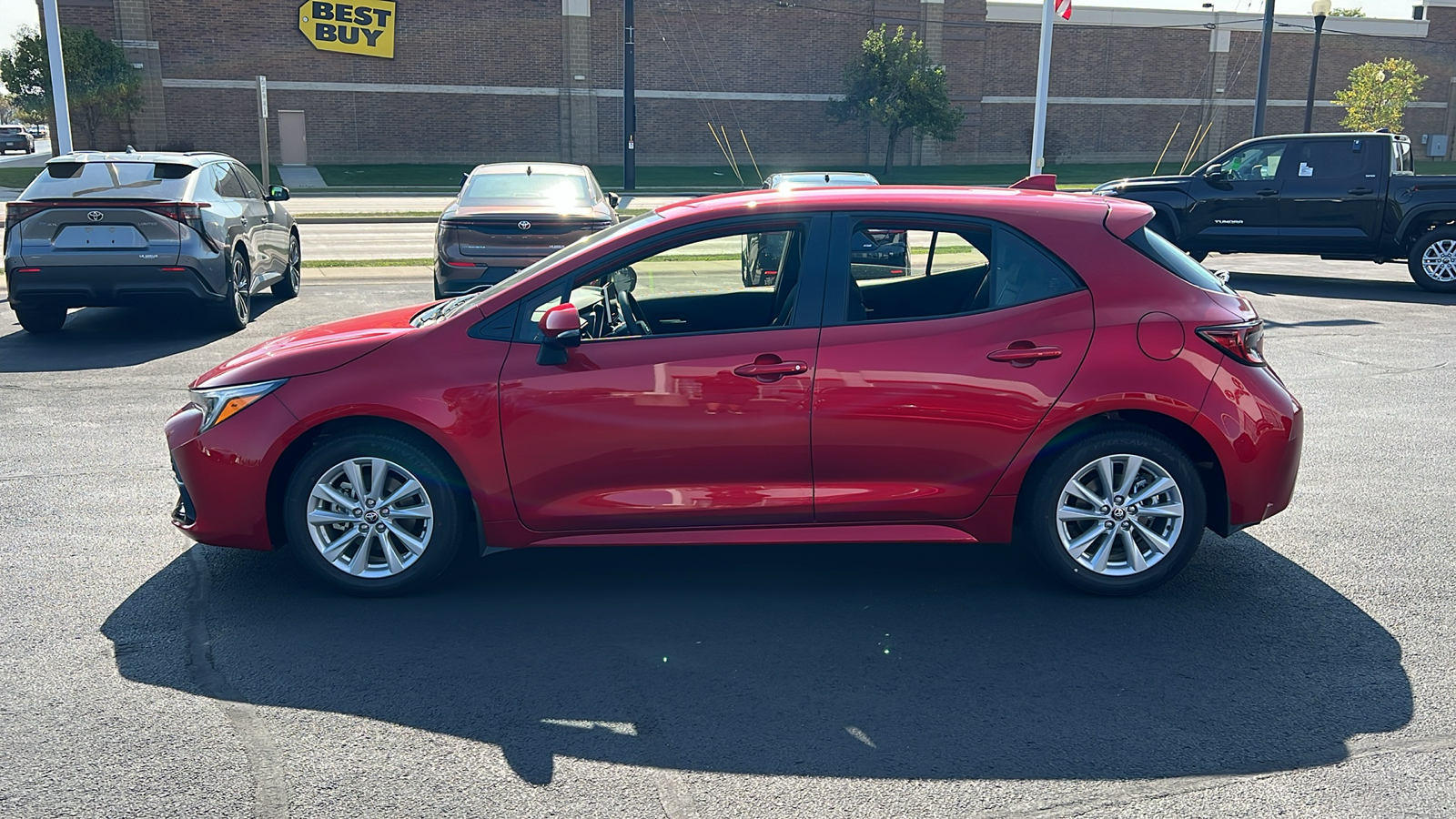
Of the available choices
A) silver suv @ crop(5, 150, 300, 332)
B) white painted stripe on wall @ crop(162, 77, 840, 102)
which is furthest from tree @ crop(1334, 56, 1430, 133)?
silver suv @ crop(5, 150, 300, 332)

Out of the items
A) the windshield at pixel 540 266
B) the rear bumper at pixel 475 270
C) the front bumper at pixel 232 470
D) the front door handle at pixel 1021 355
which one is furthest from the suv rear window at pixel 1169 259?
the rear bumper at pixel 475 270

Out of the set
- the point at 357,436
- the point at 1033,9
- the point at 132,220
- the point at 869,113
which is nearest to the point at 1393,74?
the point at 1033,9

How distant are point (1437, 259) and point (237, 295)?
14335 millimetres

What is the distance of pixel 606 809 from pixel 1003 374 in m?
2.44

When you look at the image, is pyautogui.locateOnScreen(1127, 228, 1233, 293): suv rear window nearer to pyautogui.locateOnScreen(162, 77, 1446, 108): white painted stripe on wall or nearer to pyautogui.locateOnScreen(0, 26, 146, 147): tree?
pyautogui.locateOnScreen(0, 26, 146, 147): tree

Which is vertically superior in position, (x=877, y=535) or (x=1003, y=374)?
(x=1003, y=374)

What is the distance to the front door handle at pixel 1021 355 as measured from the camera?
4906mm

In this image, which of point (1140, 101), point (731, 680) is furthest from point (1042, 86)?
point (1140, 101)

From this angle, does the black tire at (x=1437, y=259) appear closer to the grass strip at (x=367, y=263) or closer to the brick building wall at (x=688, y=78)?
the grass strip at (x=367, y=263)

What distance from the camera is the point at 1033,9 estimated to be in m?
51.9

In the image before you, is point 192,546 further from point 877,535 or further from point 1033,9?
point 1033,9

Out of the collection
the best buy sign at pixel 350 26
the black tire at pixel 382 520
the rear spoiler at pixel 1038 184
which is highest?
the best buy sign at pixel 350 26

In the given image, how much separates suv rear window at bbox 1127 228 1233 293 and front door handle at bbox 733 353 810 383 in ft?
5.10

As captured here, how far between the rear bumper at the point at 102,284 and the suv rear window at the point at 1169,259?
8.94 metres
